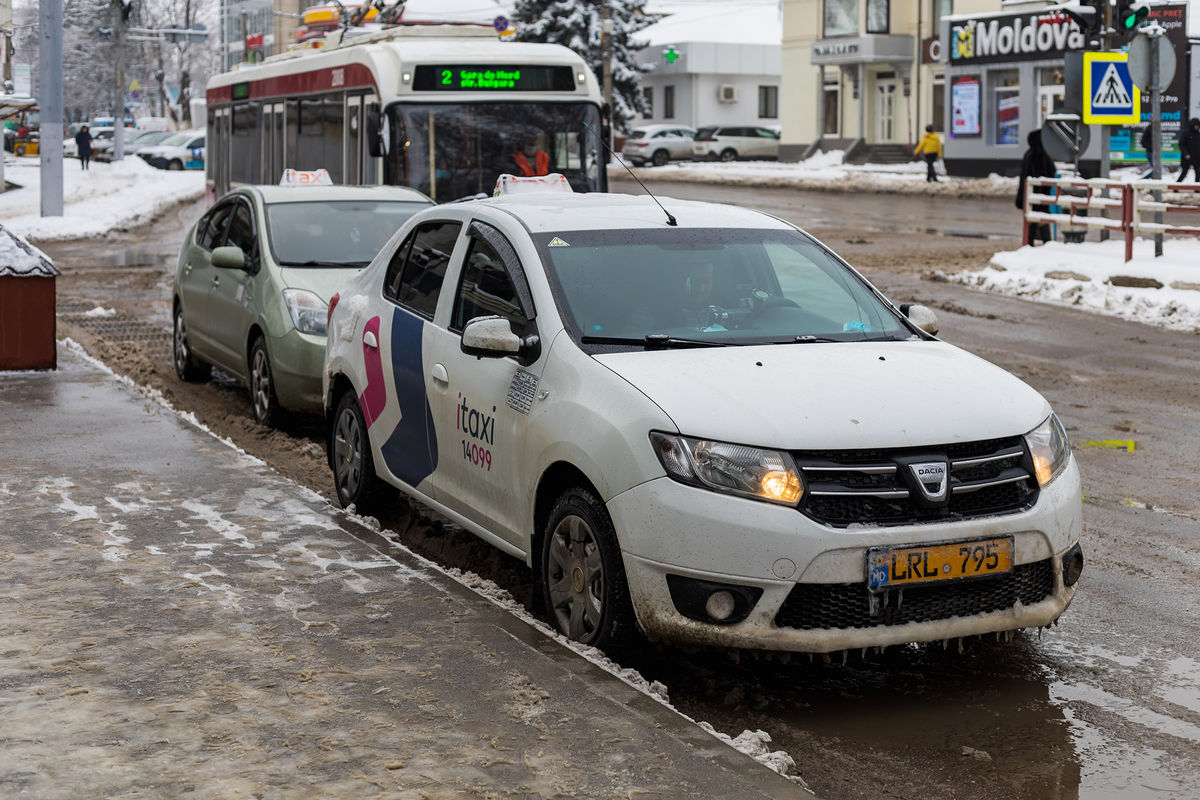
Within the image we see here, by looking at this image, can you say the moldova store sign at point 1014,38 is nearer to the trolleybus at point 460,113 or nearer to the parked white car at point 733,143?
the parked white car at point 733,143

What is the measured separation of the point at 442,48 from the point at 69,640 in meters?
12.5

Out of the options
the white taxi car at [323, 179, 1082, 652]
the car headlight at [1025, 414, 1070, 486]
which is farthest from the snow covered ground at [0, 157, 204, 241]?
the car headlight at [1025, 414, 1070, 486]

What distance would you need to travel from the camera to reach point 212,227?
1203 centimetres

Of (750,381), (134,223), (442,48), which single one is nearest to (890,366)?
(750,381)

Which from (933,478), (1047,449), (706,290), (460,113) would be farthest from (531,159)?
(933,478)

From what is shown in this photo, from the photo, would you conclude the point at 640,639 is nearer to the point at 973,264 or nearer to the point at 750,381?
the point at 750,381

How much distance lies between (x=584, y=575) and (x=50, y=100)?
1145 inches

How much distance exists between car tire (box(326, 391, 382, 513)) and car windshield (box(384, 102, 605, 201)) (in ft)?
29.8

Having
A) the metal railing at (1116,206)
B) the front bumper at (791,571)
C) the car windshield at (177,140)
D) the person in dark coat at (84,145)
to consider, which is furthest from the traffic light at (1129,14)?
the car windshield at (177,140)

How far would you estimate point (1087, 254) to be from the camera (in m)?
20.0

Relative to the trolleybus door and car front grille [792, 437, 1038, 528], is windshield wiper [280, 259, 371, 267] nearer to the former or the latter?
car front grille [792, 437, 1038, 528]

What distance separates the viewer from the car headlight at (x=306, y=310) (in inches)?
393

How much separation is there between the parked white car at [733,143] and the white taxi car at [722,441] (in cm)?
5722

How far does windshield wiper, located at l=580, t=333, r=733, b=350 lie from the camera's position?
5.84m
